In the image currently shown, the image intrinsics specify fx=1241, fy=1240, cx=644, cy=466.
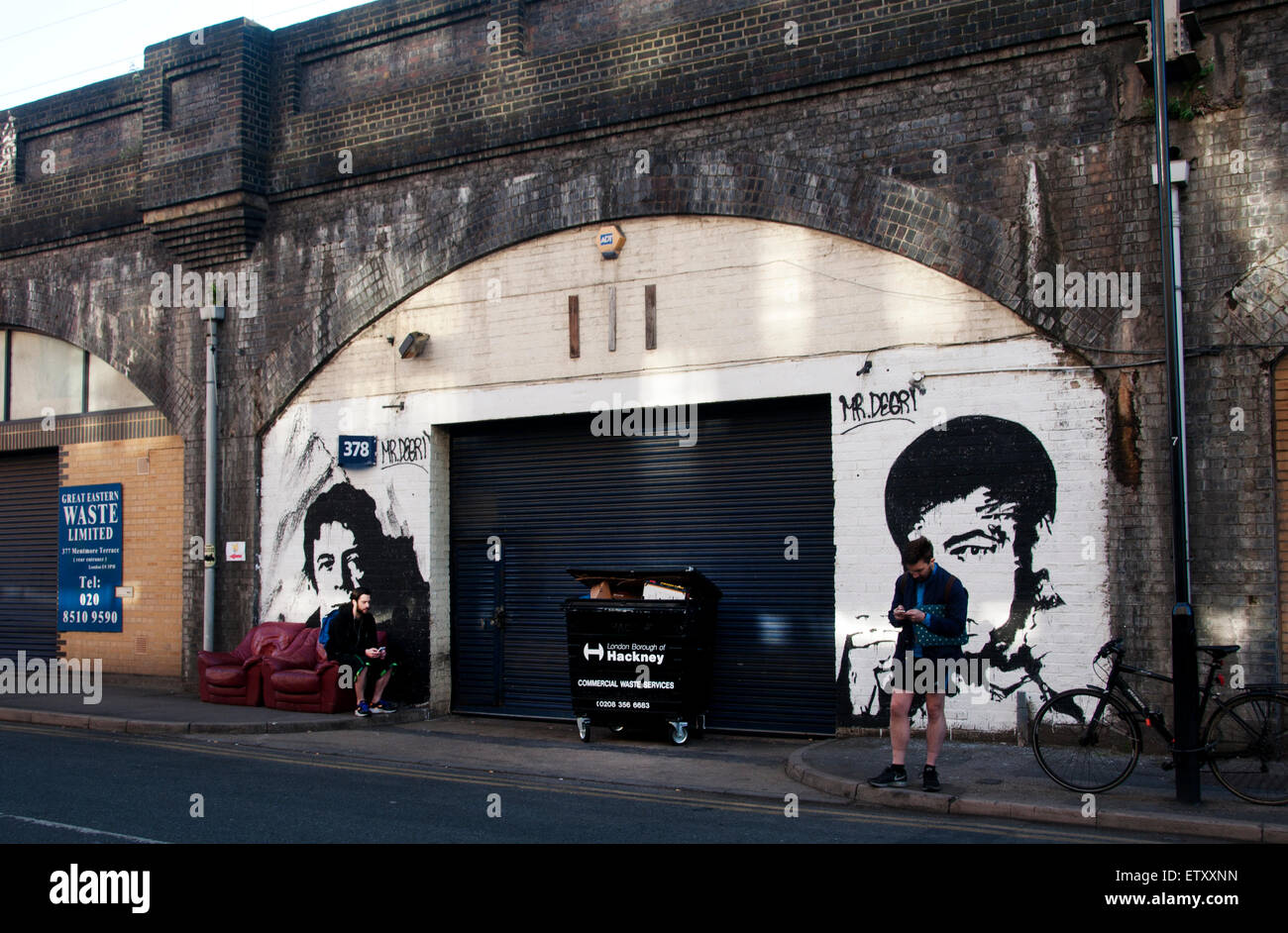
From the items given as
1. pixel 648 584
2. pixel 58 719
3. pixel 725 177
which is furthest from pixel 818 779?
pixel 58 719

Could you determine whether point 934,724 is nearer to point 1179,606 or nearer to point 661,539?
point 1179,606

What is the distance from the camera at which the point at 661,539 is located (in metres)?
13.8

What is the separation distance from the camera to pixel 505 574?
1479 centimetres

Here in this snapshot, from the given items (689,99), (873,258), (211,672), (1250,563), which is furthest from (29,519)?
(1250,563)

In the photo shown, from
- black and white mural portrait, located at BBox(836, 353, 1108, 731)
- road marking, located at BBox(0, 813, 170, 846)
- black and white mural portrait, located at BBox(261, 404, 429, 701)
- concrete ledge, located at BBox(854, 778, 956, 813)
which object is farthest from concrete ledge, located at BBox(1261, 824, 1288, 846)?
black and white mural portrait, located at BBox(261, 404, 429, 701)

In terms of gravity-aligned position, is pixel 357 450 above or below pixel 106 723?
above

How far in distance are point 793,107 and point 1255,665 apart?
6861 millimetres

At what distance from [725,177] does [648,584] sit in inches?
172

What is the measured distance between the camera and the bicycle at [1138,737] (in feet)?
28.3

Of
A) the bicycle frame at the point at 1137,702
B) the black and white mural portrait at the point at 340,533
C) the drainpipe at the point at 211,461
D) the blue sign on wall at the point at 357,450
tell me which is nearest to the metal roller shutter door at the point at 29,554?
the drainpipe at the point at 211,461

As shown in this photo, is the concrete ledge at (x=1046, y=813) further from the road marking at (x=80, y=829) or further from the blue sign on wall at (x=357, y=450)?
the blue sign on wall at (x=357, y=450)

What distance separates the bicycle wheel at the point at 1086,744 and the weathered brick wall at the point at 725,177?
1967 mm

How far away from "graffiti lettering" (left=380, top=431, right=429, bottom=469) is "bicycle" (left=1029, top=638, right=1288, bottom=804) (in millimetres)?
8330
